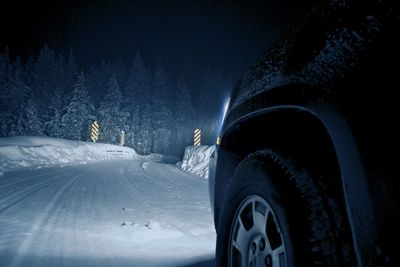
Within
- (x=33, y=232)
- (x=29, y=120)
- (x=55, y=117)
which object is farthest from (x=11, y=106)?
(x=33, y=232)

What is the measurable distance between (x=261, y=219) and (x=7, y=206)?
5287 mm

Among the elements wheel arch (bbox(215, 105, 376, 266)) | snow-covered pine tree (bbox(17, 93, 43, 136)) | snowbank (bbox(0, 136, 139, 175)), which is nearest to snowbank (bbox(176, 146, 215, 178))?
snowbank (bbox(0, 136, 139, 175))

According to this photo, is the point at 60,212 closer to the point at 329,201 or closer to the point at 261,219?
the point at 261,219

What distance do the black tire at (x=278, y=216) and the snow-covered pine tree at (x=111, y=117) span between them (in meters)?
42.3

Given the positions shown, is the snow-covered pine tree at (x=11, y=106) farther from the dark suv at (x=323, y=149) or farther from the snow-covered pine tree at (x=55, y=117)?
the dark suv at (x=323, y=149)

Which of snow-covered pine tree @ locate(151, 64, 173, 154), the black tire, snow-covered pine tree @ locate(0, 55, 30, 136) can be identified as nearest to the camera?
the black tire

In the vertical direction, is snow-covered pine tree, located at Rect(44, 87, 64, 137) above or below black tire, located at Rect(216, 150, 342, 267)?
above

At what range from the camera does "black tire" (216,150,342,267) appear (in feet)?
3.47

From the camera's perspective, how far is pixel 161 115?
47.2m

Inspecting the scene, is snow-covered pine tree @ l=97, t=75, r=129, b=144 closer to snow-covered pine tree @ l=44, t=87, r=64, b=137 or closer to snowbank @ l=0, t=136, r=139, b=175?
snow-covered pine tree @ l=44, t=87, r=64, b=137

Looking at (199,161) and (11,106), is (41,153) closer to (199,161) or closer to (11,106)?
(199,161)

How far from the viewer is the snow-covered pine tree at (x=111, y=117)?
42.1 m

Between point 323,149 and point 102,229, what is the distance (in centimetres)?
368

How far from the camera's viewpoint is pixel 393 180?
0.83 m
